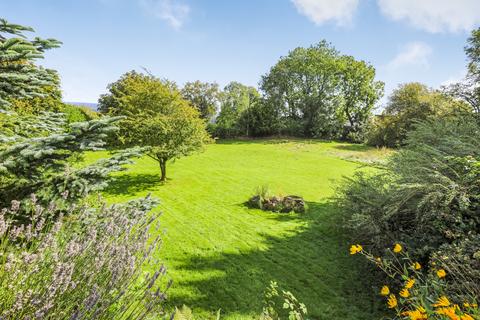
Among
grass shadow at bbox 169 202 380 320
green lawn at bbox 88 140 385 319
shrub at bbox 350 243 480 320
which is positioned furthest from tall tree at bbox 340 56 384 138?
shrub at bbox 350 243 480 320

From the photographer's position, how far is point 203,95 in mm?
43000

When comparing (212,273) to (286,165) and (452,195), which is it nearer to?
(452,195)

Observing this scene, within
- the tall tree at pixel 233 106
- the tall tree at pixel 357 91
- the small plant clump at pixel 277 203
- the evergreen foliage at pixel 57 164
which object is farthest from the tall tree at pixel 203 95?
the evergreen foliage at pixel 57 164

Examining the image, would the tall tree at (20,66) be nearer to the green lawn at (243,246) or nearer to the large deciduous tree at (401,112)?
the green lawn at (243,246)

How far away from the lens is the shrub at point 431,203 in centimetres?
437

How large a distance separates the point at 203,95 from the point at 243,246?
125ft

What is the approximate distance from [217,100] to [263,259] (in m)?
38.6

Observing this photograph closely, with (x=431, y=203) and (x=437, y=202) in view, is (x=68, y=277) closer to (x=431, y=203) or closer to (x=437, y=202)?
(x=437, y=202)

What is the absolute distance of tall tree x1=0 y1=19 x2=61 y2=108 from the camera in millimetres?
3215

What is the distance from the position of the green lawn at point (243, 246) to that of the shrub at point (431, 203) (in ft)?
3.95

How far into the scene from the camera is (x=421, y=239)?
4.98 meters

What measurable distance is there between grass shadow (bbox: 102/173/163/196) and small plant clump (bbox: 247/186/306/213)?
4.76 metres

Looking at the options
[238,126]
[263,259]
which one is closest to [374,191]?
[263,259]

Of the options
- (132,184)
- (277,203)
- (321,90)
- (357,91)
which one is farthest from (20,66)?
(357,91)
